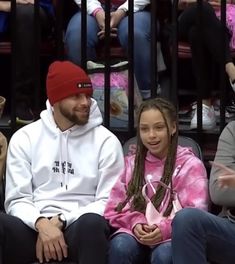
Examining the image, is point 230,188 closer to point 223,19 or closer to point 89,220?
point 89,220

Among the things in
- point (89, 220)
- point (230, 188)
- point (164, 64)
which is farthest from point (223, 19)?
point (89, 220)

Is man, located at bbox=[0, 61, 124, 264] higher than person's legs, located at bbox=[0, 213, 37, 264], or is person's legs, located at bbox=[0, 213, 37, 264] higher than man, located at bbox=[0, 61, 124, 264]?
man, located at bbox=[0, 61, 124, 264]

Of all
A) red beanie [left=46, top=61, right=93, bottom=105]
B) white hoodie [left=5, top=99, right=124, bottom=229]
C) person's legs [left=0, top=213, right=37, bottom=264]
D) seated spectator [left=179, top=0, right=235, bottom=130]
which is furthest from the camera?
seated spectator [left=179, top=0, right=235, bottom=130]

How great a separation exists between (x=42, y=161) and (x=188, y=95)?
6.02ft

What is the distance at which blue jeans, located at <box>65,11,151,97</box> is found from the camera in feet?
22.7

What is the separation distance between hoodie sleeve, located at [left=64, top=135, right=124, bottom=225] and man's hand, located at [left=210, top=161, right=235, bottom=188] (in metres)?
0.63

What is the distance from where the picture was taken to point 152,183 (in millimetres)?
5848

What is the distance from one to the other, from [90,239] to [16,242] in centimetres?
44

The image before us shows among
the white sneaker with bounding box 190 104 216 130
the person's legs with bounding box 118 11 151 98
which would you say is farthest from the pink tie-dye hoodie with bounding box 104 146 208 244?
the person's legs with bounding box 118 11 151 98

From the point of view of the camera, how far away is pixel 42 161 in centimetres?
603

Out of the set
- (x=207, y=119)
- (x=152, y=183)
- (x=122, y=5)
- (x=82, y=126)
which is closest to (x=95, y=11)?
(x=122, y=5)

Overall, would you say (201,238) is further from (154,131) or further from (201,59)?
(201,59)

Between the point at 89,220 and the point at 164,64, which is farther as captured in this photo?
the point at 164,64

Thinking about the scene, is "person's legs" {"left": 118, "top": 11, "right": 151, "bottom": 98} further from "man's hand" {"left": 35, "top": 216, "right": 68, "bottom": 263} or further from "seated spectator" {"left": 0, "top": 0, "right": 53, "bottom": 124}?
"man's hand" {"left": 35, "top": 216, "right": 68, "bottom": 263}
